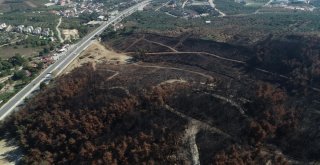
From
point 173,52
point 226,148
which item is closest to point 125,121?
point 226,148

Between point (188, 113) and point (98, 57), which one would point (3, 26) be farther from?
point (188, 113)

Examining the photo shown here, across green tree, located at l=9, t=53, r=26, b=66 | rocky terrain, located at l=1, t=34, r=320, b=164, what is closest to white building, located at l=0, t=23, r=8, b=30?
green tree, located at l=9, t=53, r=26, b=66

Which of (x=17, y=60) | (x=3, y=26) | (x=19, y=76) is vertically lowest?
(x=19, y=76)

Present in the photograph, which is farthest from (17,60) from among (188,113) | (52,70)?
(188,113)

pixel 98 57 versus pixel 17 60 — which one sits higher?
pixel 98 57

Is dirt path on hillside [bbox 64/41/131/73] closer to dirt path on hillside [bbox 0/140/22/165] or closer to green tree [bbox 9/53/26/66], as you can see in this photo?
green tree [bbox 9/53/26/66]

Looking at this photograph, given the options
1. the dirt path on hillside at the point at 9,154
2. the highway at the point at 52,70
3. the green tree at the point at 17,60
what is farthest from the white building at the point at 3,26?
the dirt path on hillside at the point at 9,154

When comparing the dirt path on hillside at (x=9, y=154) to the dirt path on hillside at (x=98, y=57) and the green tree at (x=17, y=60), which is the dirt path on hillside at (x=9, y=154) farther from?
the green tree at (x=17, y=60)

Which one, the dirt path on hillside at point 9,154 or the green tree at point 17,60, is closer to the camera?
the dirt path on hillside at point 9,154

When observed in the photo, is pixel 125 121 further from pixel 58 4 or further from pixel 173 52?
pixel 58 4
